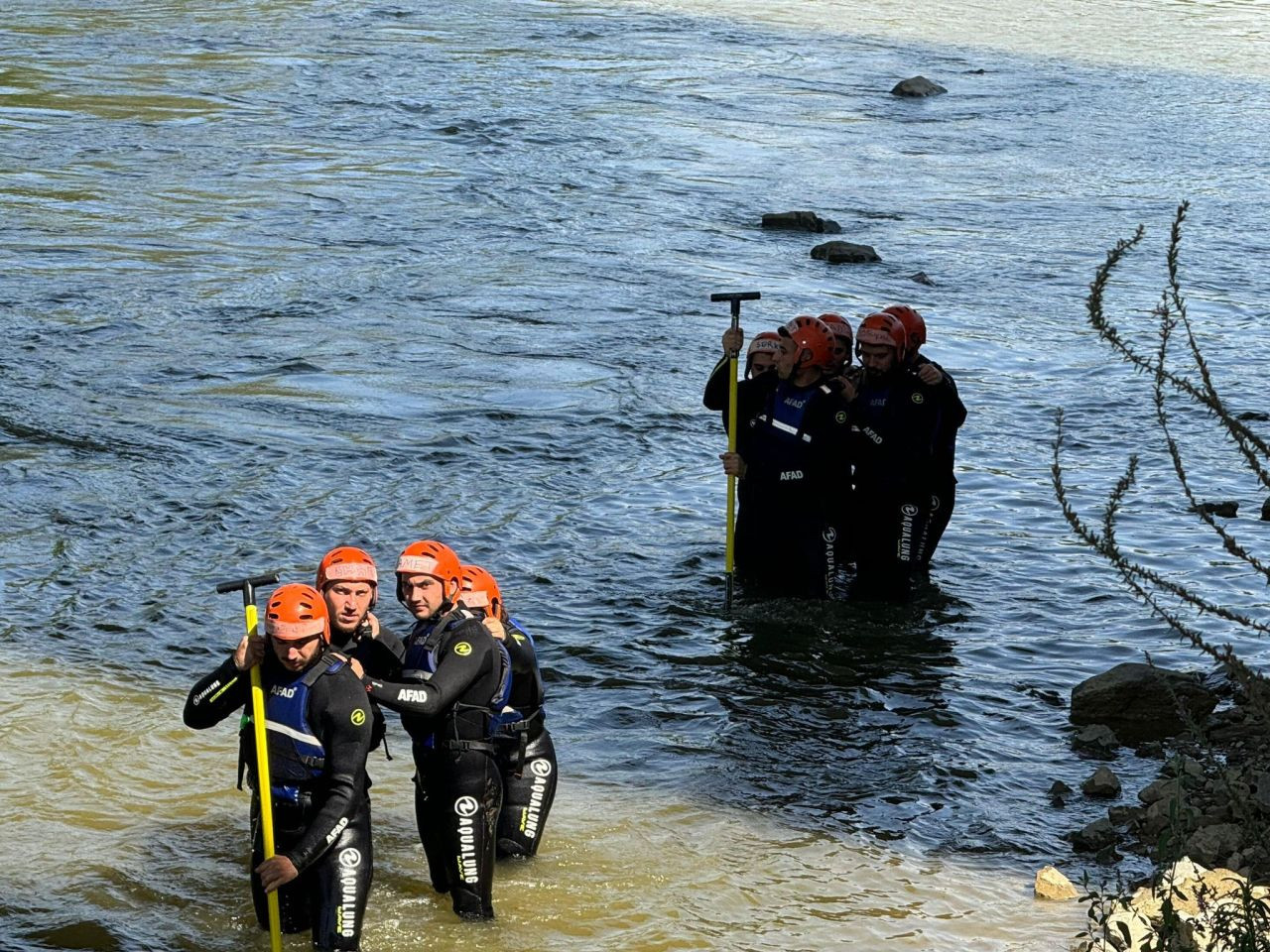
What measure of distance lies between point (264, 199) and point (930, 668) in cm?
1545

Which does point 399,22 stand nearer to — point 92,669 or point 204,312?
point 204,312

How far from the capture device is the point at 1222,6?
157ft

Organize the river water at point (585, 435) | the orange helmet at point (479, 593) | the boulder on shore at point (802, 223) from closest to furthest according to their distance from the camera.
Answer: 1. the orange helmet at point (479, 593)
2. the river water at point (585, 435)
3. the boulder on shore at point (802, 223)

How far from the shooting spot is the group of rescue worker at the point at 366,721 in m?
7.46

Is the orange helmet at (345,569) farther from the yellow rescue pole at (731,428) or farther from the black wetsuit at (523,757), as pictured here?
the yellow rescue pole at (731,428)

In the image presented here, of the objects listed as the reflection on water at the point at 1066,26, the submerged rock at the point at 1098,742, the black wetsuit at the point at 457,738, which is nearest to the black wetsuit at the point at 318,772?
the black wetsuit at the point at 457,738

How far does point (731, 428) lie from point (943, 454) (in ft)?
4.52

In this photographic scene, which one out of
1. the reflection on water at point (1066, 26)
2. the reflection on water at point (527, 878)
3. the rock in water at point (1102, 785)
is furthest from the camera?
the reflection on water at point (1066, 26)

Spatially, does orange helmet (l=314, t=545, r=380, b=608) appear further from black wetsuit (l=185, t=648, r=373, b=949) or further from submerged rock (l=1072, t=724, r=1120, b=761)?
submerged rock (l=1072, t=724, r=1120, b=761)

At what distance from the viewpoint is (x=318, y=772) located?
295 inches

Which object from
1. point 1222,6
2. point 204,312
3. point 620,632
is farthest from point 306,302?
point 1222,6

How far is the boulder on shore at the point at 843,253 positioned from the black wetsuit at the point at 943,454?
422 inches

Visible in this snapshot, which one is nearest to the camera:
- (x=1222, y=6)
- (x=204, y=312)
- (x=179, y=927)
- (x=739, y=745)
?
(x=179, y=927)

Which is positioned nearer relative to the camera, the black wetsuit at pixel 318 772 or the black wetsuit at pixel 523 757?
the black wetsuit at pixel 318 772
